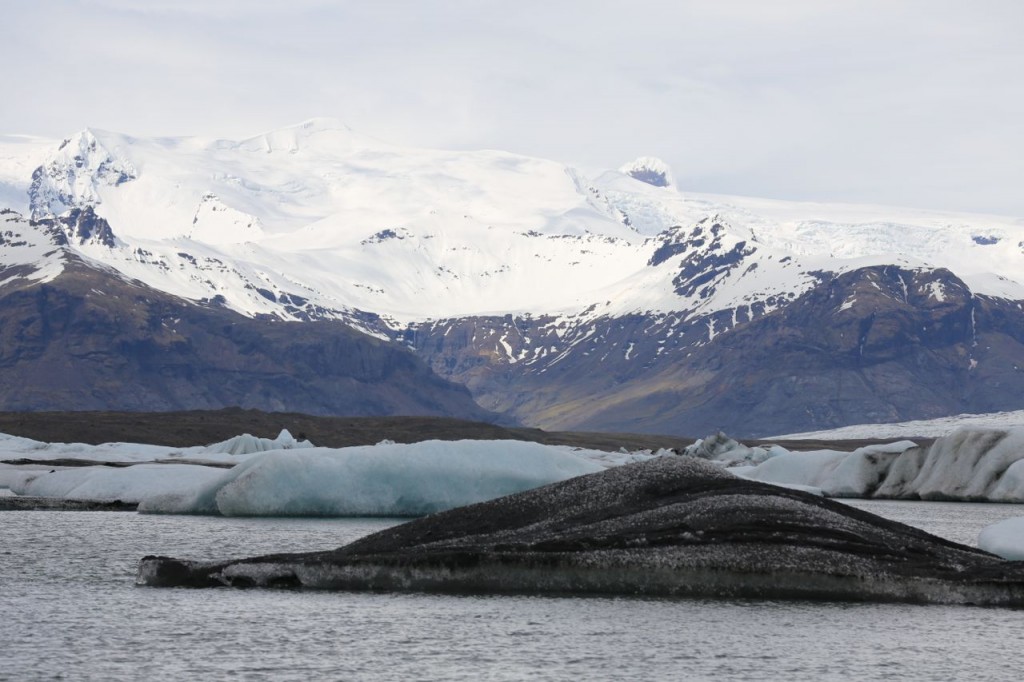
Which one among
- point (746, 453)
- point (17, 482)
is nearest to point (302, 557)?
point (17, 482)

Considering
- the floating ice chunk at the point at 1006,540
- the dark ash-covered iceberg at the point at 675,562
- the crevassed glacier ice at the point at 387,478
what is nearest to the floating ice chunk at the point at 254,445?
the crevassed glacier ice at the point at 387,478

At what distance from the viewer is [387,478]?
51.8m

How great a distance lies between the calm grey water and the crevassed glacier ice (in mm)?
19073

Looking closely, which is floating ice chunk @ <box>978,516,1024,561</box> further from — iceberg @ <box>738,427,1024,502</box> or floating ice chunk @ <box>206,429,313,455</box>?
floating ice chunk @ <box>206,429,313,455</box>

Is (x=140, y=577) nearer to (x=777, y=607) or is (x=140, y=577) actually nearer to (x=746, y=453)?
(x=777, y=607)

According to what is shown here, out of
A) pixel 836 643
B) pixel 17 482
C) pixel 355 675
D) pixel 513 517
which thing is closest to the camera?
pixel 355 675

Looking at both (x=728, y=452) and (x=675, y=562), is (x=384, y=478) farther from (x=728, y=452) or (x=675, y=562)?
(x=728, y=452)

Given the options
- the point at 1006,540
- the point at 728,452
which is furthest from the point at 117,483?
the point at 728,452

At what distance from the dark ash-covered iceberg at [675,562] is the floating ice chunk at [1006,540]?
3886 mm

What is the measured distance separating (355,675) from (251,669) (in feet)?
5.28

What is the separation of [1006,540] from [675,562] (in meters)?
12.0

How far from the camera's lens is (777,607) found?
28750 mm

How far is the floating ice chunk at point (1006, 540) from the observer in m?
37.1

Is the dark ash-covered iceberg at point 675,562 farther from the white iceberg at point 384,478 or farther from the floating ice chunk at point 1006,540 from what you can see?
the white iceberg at point 384,478
